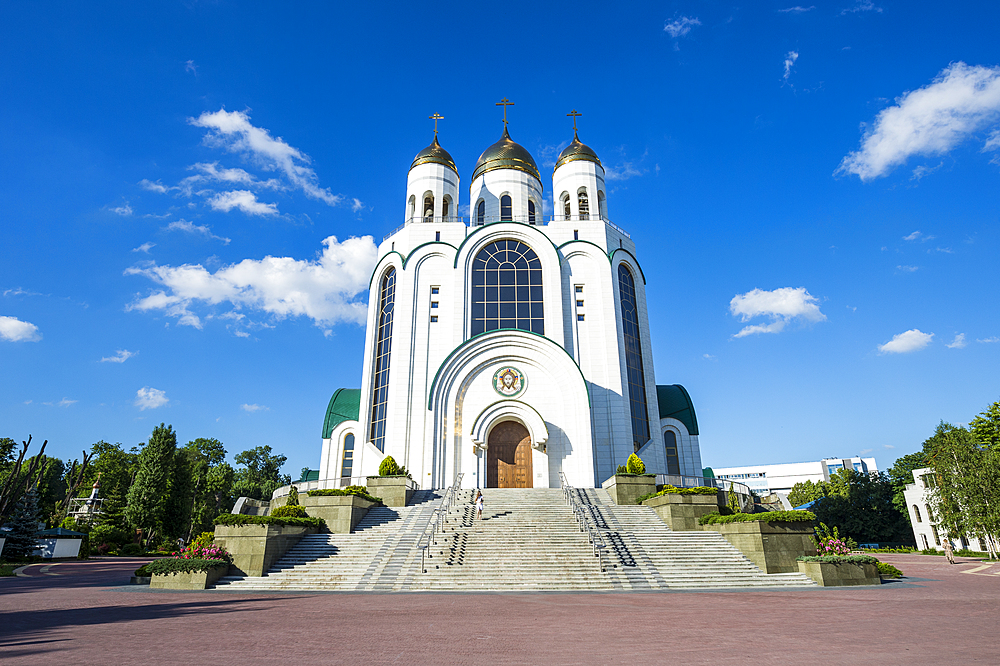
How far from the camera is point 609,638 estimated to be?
7.83 m

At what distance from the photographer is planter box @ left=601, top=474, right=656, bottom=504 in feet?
75.3

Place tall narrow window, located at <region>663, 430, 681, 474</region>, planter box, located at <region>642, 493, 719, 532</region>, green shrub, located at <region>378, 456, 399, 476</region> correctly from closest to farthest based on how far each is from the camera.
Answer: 1. planter box, located at <region>642, 493, 719, 532</region>
2. green shrub, located at <region>378, 456, 399, 476</region>
3. tall narrow window, located at <region>663, 430, 681, 474</region>

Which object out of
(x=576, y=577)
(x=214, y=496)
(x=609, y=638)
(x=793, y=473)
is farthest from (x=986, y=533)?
(x=793, y=473)

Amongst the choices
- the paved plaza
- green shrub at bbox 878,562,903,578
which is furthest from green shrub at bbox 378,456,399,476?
green shrub at bbox 878,562,903,578

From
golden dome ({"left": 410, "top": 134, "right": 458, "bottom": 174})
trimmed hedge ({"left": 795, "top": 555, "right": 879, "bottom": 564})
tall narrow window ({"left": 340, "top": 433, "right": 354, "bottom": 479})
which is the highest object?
golden dome ({"left": 410, "top": 134, "right": 458, "bottom": 174})

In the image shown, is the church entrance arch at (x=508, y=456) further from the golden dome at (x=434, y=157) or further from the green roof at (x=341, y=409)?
the golden dome at (x=434, y=157)

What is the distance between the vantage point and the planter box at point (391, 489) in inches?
910

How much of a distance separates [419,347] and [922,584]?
79.4 ft

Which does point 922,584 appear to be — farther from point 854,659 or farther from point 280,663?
point 280,663

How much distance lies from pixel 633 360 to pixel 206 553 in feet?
79.3

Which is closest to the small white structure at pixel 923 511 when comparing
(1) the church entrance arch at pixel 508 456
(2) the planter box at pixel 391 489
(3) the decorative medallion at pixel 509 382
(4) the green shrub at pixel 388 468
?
(1) the church entrance arch at pixel 508 456

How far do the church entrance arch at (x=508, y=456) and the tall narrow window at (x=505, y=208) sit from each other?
598 inches

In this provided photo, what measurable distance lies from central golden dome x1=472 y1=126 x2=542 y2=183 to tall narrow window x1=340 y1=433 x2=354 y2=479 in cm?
2033

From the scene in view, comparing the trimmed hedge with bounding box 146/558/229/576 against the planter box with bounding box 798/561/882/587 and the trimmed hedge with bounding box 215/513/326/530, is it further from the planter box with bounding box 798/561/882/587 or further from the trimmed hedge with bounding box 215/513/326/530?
the planter box with bounding box 798/561/882/587
